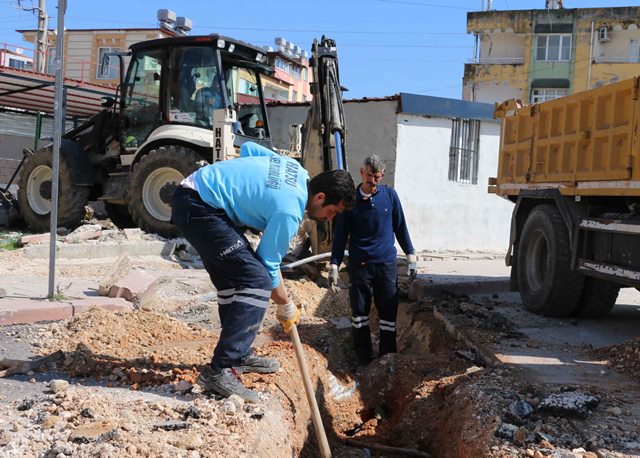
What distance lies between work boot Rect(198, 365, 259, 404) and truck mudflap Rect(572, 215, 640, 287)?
3.80 m

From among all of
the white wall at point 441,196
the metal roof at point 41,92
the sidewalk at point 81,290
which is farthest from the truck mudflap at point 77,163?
the white wall at point 441,196

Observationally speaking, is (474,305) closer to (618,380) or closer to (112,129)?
(618,380)

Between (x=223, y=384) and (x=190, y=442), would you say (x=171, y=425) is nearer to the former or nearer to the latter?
(x=190, y=442)

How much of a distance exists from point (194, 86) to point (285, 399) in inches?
278

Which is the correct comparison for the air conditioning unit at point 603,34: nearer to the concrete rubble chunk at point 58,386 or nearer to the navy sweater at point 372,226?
the navy sweater at point 372,226

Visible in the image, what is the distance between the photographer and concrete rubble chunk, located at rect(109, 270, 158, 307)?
22.0 ft

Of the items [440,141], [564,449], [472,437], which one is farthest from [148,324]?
[440,141]

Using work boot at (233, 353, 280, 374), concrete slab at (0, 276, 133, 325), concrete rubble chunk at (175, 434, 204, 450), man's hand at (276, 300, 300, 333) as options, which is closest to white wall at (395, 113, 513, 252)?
concrete slab at (0, 276, 133, 325)

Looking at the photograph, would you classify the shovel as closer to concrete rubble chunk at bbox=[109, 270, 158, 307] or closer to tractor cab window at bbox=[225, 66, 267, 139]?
→ concrete rubble chunk at bbox=[109, 270, 158, 307]

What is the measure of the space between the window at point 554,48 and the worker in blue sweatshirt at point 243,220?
3803 cm

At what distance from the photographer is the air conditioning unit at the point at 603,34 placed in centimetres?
3791

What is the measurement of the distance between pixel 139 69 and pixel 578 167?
7046mm

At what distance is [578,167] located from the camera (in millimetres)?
7215

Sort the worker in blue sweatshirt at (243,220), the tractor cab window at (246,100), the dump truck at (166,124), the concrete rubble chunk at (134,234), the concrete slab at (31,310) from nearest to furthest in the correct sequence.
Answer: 1. the worker in blue sweatshirt at (243,220)
2. the concrete slab at (31,310)
3. the concrete rubble chunk at (134,234)
4. the dump truck at (166,124)
5. the tractor cab window at (246,100)
